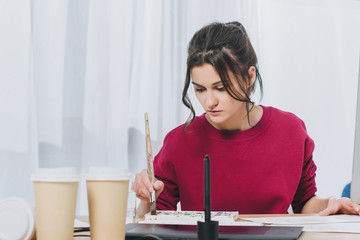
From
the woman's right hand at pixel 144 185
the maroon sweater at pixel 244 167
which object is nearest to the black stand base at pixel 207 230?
the woman's right hand at pixel 144 185

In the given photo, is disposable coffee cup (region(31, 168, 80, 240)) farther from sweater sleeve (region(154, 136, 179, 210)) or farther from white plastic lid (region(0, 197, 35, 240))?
sweater sleeve (region(154, 136, 179, 210))

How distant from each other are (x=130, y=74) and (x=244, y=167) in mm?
1197

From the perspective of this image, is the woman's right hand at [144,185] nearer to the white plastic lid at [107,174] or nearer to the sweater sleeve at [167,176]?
the sweater sleeve at [167,176]

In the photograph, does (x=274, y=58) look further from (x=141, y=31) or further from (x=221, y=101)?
(x=221, y=101)

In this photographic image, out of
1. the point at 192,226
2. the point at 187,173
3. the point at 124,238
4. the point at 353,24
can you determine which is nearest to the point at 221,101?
the point at 187,173

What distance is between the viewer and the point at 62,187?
61cm

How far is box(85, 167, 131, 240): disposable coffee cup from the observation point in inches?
25.3

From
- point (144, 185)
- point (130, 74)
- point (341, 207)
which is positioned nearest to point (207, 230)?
point (144, 185)

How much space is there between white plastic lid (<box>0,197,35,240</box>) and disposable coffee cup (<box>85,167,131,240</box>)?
0.30ft

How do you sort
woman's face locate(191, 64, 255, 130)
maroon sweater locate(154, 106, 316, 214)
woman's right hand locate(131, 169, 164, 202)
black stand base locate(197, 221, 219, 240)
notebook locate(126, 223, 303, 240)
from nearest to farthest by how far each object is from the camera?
Result: black stand base locate(197, 221, 219, 240), notebook locate(126, 223, 303, 240), woman's right hand locate(131, 169, 164, 202), woman's face locate(191, 64, 255, 130), maroon sweater locate(154, 106, 316, 214)

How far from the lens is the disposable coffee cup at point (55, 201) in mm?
610

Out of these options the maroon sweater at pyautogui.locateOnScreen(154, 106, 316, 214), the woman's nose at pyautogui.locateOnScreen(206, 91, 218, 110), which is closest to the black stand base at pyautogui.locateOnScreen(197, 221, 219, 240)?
the woman's nose at pyautogui.locateOnScreen(206, 91, 218, 110)

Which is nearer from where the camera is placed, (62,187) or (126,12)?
(62,187)

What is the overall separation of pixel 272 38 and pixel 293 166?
166 centimetres
